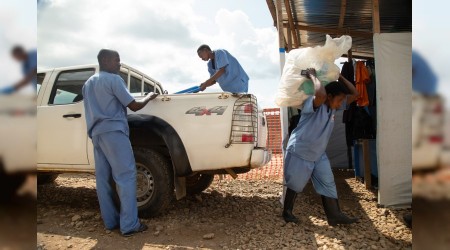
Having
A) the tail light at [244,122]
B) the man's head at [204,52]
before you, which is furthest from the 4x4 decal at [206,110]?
the man's head at [204,52]

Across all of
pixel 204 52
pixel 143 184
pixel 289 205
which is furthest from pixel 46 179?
pixel 289 205

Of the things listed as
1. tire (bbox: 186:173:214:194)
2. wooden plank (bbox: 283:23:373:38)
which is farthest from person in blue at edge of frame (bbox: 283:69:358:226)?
wooden plank (bbox: 283:23:373:38)

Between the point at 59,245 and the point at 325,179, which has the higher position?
the point at 325,179

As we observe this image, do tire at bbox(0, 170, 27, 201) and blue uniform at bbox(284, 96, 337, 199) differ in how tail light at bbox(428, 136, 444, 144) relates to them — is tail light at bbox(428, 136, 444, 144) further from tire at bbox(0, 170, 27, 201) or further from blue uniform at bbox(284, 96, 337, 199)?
blue uniform at bbox(284, 96, 337, 199)

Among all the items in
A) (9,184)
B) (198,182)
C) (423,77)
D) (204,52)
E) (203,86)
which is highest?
(204,52)

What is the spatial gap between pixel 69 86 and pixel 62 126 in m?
0.62

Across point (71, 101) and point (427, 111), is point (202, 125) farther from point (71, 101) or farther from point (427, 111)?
point (427, 111)

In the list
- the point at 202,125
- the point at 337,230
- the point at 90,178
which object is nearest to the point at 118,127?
the point at 202,125

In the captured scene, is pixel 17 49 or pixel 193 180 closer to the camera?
pixel 17 49

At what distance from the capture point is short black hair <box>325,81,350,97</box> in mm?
3889

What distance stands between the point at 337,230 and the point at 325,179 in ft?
1.92

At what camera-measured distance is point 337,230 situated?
12.7 feet

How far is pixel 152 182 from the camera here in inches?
A: 163

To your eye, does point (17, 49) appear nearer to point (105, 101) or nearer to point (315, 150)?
point (105, 101)
